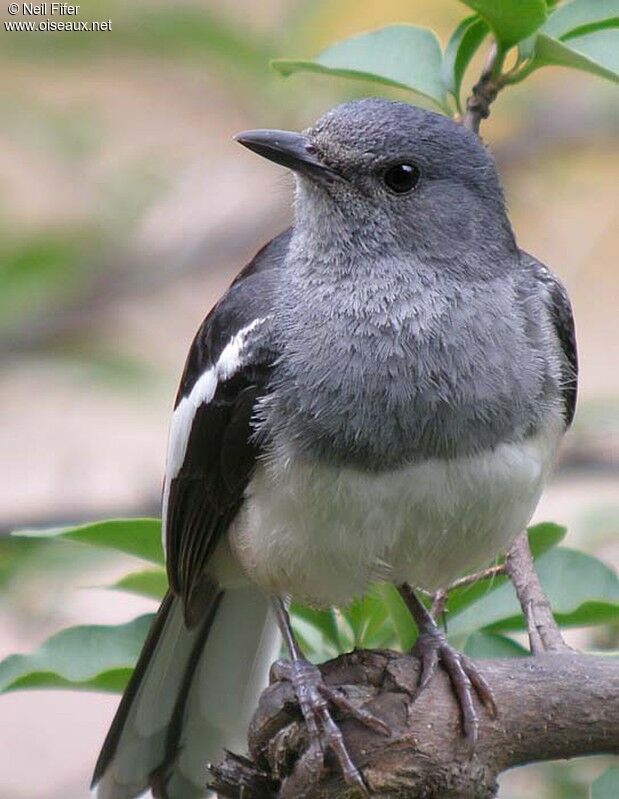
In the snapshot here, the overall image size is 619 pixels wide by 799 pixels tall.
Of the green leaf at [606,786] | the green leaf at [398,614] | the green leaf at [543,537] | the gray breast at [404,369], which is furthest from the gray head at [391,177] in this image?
the green leaf at [606,786]

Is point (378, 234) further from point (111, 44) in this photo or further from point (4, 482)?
point (4, 482)

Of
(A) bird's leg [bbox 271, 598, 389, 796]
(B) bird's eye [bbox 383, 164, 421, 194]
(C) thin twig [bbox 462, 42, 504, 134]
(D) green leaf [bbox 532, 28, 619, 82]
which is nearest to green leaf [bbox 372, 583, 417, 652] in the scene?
(A) bird's leg [bbox 271, 598, 389, 796]

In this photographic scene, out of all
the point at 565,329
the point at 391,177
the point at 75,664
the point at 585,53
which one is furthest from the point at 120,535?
the point at 585,53

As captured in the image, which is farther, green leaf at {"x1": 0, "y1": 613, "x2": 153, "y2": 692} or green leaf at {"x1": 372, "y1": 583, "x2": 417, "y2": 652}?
green leaf at {"x1": 372, "y1": 583, "x2": 417, "y2": 652}

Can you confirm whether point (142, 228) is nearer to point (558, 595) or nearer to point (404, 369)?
point (404, 369)

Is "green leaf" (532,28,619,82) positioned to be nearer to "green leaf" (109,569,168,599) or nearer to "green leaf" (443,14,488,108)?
"green leaf" (443,14,488,108)

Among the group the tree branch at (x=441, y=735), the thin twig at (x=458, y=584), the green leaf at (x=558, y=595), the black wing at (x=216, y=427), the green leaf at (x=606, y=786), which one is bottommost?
the green leaf at (x=606, y=786)

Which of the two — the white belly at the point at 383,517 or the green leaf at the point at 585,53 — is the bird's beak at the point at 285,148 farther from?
the white belly at the point at 383,517
